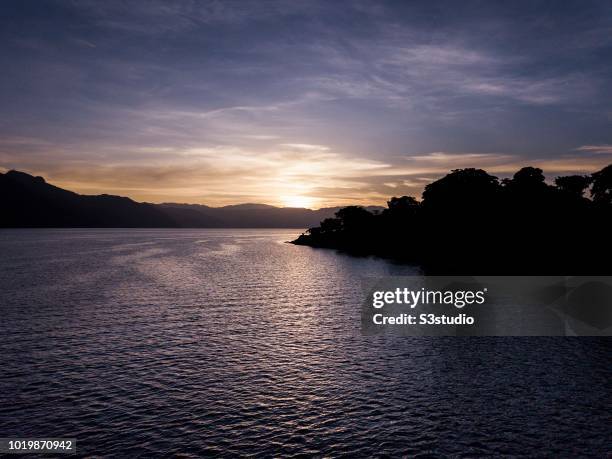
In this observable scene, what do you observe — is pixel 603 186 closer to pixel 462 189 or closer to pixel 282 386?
pixel 462 189

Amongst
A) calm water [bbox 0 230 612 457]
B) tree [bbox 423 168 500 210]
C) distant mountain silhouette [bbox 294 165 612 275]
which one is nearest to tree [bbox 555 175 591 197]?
distant mountain silhouette [bbox 294 165 612 275]

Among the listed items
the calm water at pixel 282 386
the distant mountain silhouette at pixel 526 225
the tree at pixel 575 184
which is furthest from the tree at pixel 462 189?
the calm water at pixel 282 386

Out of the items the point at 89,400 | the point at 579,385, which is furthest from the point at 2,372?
the point at 579,385

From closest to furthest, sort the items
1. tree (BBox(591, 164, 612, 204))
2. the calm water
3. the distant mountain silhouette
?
the calm water < the distant mountain silhouette < tree (BBox(591, 164, 612, 204))

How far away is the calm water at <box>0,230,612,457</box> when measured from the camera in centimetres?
3200

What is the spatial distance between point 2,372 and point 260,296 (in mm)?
56737

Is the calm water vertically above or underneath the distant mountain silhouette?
underneath

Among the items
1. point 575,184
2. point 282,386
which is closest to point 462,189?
point 575,184

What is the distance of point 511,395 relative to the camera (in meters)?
40.1

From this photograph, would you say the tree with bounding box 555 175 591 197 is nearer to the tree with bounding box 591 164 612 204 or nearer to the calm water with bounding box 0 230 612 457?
the tree with bounding box 591 164 612 204

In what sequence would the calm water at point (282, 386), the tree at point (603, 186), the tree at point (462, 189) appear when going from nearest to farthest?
1. the calm water at point (282, 386)
2. the tree at point (603, 186)
3. the tree at point (462, 189)

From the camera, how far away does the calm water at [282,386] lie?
3200 centimetres

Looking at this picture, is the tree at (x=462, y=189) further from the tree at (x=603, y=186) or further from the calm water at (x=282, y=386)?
the calm water at (x=282, y=386)

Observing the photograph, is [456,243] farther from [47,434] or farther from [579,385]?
[47,434]
